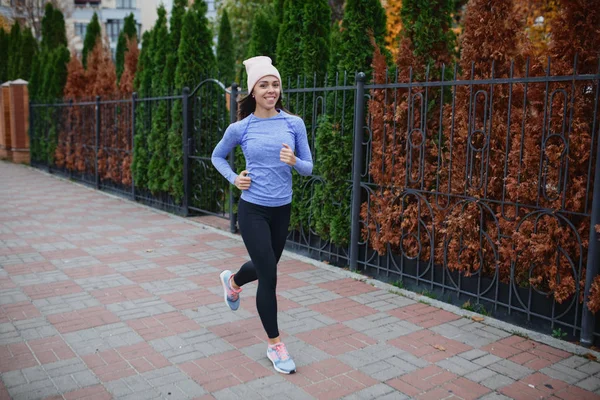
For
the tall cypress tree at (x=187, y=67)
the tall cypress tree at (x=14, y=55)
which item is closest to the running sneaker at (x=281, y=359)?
the tall cypress tree at (x=187, y=67)

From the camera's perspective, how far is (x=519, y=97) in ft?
16.3

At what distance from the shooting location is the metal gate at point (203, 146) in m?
9.91

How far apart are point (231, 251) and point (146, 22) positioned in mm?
60838

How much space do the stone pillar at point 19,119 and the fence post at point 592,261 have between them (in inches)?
849

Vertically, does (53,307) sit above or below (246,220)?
below

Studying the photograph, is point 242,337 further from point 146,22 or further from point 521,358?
point 146,22

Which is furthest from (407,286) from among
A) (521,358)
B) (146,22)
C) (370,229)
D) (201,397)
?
(146,22)

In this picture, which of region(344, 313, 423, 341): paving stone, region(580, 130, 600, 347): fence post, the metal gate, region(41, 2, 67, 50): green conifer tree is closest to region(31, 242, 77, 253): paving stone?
the metal gate

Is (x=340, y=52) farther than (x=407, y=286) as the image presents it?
Yes

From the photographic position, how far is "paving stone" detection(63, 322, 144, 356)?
426 cm

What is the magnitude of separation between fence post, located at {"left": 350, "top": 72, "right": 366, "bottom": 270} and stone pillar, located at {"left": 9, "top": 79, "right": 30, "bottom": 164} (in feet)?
61.9

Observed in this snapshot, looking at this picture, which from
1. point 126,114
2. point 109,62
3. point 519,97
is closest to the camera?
point 519,97

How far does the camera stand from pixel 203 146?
10.4 metres

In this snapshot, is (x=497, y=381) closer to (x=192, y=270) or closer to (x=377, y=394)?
(x=377, y=394)
